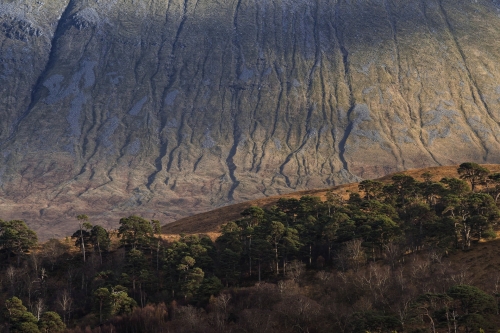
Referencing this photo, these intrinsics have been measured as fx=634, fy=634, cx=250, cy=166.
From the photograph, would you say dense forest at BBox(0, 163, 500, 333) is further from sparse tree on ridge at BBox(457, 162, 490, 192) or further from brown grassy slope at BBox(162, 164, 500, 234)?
brown grassy slope at BBox(162, 164, 500, 234)

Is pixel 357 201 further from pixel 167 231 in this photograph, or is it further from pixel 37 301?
pixel 37 301

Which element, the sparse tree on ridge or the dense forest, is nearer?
the dense forest

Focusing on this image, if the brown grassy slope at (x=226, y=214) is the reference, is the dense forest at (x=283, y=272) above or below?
below

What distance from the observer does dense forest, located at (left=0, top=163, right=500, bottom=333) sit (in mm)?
78125

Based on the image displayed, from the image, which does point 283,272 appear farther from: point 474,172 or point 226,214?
point 226,214

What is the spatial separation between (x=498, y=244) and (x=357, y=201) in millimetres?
34044

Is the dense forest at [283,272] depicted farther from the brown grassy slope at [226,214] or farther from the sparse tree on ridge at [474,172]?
the brown grassy slope at [226,214]

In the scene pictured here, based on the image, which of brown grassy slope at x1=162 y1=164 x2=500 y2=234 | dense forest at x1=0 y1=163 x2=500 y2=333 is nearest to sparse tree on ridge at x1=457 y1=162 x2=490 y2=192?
dense forest at x1=0 y1=163 x2=500 y2=333

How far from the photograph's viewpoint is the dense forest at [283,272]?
256 feet

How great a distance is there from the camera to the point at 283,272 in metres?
102

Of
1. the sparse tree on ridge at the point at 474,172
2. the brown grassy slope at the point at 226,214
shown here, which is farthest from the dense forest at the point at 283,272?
the brown grassy slope at the point at 226,214

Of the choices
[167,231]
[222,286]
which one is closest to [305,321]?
[222,286]

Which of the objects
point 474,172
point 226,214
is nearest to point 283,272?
point 474,172

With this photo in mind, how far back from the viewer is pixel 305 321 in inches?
3123
